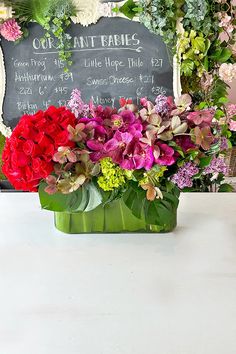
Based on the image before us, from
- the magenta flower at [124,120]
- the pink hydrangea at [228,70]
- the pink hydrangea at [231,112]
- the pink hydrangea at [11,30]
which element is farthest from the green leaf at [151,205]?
the pink hydrangea at [11,30]

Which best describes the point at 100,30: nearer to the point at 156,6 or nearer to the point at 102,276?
the point at 156,6

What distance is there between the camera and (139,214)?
3.38 ft

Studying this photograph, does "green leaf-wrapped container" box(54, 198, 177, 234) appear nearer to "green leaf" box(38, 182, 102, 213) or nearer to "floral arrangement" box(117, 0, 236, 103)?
"green leaf" box(38, 182, 102, 213)

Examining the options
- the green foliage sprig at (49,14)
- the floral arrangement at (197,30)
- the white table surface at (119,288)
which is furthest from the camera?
the green foliage sprig at (49,14)

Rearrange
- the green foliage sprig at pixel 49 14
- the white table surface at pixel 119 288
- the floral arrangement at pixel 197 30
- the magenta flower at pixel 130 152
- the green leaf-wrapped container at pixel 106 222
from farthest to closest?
the green foliage sprig at pixel 49 14, the floral arrangement at pixel 197 30, the green leaf-wrapped container at pixel 106 222, the magenta flower at pixel 130 152, the white table surface at pixel 119 288

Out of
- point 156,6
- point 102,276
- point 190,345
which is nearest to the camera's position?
point 190,345

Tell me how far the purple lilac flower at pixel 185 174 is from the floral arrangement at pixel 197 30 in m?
1.10

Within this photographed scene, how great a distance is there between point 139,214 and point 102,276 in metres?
0.16

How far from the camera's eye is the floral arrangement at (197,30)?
6.42 feet

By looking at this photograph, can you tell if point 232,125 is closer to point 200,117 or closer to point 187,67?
point 187,67

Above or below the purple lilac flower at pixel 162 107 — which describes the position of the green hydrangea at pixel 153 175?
below

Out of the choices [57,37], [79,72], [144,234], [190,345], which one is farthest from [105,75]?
[190,345]

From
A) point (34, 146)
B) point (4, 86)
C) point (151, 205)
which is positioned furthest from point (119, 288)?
point (4, 86)

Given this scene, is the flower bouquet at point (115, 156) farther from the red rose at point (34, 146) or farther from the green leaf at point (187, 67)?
the green leaf at point (187, 67)
